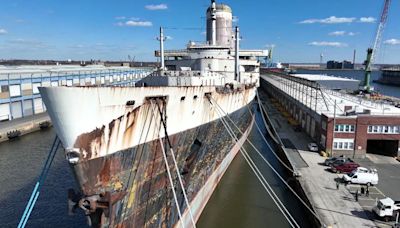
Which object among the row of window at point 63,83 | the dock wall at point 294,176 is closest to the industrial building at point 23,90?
the row of window at point 63,83

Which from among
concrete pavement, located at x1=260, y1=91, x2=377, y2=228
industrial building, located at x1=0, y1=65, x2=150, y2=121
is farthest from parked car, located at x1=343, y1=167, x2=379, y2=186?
industrial building, located at x1=0, y1=65, x2=150, y2=121

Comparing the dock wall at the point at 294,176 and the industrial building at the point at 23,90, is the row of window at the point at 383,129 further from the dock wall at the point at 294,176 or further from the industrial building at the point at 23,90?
the industrial building at the point at 23,90

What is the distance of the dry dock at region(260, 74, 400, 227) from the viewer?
547 inches

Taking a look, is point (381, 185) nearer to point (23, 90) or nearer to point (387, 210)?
point (387, 210)

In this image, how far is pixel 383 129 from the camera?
23297mm

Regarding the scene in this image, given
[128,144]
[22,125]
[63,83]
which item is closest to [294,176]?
[128,144]

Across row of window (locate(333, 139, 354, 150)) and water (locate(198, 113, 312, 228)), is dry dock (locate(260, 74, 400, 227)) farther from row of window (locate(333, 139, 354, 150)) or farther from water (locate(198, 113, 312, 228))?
row of window (locate(333, 139, 354, 150))

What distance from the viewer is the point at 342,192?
1683 centimetres

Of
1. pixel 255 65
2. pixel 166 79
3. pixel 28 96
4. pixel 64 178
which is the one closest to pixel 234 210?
pixel 166 79

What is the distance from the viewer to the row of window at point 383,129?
23.2 metres

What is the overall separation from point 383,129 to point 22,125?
117 ft

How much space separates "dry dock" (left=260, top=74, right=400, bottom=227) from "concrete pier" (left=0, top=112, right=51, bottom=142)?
2758cm

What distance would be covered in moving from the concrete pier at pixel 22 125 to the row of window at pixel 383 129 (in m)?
33.6

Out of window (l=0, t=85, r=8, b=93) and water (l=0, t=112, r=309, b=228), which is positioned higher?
window (l=0, t=85, r=8, b=93)
